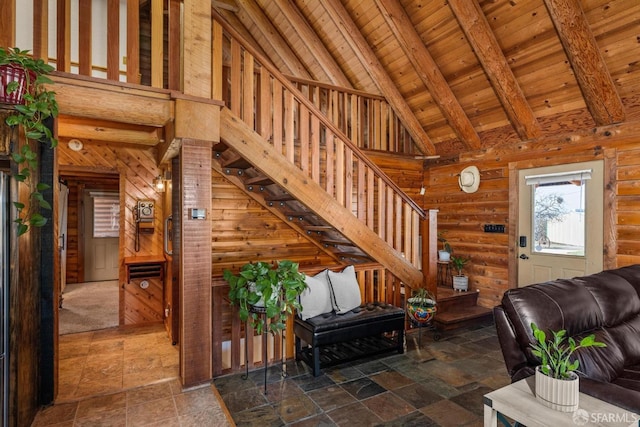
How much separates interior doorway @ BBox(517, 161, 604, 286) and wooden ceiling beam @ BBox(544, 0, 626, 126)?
1.89 ft

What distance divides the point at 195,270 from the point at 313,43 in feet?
13.4

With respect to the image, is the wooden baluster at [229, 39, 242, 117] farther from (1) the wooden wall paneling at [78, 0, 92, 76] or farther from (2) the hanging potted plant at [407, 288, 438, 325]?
(2) the hanging potted plant at [407, 288, 438, 325]

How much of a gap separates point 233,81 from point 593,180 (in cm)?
405

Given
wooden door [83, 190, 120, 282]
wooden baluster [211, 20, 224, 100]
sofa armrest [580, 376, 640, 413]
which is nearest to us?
sofa armrest [580, 376, 640, 413]

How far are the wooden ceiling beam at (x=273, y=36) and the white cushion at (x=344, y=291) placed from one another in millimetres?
3918

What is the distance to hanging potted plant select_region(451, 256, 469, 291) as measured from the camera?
5113 millimetres

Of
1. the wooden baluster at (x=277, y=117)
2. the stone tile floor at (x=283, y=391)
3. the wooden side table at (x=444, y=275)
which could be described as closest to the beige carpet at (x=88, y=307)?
the stone tile floor at (x=283, y=391)

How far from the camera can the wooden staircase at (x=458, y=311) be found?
4.33m

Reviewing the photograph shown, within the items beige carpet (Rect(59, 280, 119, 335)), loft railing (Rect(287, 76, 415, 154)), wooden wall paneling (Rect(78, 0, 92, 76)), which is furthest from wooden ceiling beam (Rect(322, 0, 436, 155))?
beige carpet (Rect(59, 280, 119, 335))

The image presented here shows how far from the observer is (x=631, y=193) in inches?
143

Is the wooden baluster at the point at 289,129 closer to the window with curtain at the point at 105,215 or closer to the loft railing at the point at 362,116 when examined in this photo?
the loft railing at the point at 362,116

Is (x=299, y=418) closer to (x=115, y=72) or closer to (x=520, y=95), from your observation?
(x=115, y=72)

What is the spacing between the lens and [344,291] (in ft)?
11.3

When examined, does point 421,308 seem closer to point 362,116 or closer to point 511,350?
point 511,350
